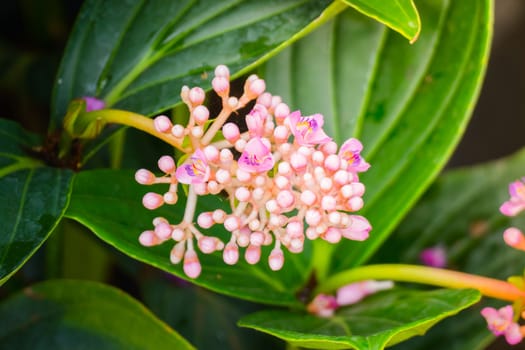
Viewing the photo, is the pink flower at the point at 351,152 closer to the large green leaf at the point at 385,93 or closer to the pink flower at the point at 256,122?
the pink flower at the point at 256,122

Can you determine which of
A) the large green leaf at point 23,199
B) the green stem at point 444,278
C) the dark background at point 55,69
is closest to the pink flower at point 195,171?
the large green leaf at point 23,199

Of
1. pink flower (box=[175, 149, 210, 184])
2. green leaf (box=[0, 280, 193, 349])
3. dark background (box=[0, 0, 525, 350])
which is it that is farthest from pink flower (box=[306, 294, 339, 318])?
dark background (box=[0, 0, 525, 350])

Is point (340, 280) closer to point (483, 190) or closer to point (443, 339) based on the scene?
Answer: point (443, 339)

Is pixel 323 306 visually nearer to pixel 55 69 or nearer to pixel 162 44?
pixel 162 44

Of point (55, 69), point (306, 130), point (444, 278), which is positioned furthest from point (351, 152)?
point (55, 69)

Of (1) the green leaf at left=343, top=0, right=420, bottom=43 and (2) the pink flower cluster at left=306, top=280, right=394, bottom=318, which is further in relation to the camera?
(2) the pink flower cluster at left=306, top=280, right=394, bottom=318

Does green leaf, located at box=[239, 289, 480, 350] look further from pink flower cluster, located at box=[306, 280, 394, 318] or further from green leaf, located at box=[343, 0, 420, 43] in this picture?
green leaf, located at box=[343, 0, 420, 43]

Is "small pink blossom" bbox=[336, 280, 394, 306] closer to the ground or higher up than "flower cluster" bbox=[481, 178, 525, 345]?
closer to the ground

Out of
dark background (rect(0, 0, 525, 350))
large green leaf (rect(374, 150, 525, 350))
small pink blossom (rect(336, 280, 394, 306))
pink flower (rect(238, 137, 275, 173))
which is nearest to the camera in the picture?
pink flower (rect(238, 137, 275, 173))
